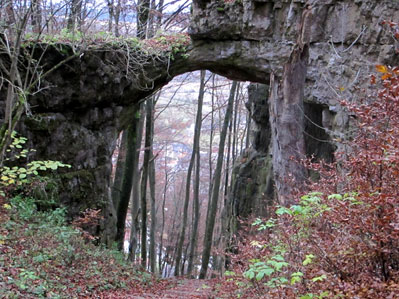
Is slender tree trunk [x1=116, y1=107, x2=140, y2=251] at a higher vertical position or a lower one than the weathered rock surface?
lower

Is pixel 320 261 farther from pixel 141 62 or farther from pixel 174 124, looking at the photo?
pixel 174 124

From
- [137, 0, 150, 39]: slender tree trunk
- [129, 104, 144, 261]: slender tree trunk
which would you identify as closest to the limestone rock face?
[129, 104, 144, 261]: slender tree trunk

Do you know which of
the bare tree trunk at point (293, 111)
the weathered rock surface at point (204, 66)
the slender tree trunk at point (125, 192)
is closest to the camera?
the bare tree trunk at point (293, 111)

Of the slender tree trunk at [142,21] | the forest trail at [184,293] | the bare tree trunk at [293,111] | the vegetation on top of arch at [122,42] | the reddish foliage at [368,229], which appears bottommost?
the forest trail at [184,293]

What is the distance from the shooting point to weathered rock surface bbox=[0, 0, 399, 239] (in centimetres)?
929

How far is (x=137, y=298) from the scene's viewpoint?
6492 mm

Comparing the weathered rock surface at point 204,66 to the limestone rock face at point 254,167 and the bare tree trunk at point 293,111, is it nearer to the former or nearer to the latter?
the bare tree trunk at point 293,111

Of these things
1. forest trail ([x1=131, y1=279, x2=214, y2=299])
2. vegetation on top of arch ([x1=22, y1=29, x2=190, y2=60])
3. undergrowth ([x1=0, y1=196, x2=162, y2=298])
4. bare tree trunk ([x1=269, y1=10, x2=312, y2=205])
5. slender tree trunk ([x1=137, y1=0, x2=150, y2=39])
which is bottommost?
forest trail ([x1=131, y1=279, x2=214, y2=299])

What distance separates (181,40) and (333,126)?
5.20 metres

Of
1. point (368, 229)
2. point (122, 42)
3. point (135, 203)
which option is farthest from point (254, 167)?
point (368, 229)

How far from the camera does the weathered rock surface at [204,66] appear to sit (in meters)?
9.29

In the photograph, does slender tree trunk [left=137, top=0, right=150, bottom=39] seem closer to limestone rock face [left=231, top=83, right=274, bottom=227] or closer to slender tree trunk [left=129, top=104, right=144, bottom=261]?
slender tree trunk [left=129, top=104, right=144, bottom=261]

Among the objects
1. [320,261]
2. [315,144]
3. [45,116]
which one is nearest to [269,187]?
[315,144]

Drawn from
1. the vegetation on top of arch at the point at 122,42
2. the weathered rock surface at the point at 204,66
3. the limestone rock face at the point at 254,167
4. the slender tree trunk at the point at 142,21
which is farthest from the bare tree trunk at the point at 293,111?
the limestone rock face at the point at 254,167
